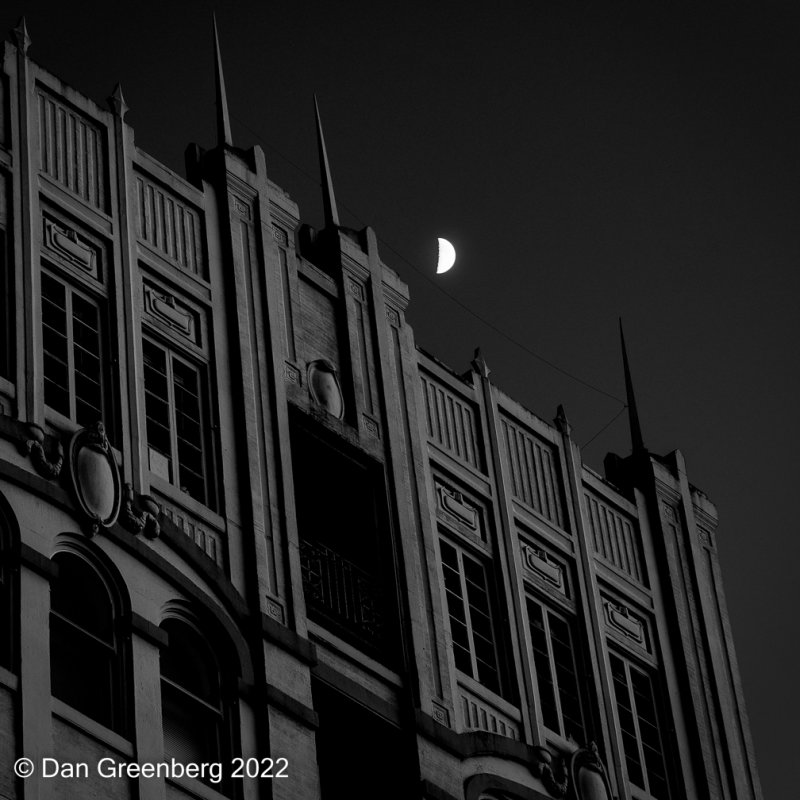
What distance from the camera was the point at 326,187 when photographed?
41.6 meters

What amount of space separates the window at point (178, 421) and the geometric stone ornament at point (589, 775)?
7.61 metres

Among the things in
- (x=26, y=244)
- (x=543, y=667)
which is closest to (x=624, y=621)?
(x=543, y=667)

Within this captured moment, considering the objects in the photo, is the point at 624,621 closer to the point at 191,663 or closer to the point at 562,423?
Answer: the point at 562,423

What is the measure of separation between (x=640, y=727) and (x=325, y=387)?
316 inches

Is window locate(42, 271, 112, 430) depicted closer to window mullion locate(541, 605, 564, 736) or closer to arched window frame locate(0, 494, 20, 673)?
arched window frame locate(0, 494, 20, 673)

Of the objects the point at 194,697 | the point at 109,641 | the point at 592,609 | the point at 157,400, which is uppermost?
the point at 157,400

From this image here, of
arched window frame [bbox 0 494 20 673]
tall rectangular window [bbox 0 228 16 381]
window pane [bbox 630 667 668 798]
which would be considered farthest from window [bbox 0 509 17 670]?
window pane [bbox 630 667 668 798]

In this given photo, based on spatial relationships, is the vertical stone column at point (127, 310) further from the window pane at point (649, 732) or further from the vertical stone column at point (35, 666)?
the window pane at point (649, 732)

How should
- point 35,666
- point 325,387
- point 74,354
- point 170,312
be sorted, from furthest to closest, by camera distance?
point 325,387 → point 170,312 → point 74,354 → point 35,666

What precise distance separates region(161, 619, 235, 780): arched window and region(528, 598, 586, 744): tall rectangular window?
24.1ft

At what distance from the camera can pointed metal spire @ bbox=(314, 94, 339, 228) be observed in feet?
133

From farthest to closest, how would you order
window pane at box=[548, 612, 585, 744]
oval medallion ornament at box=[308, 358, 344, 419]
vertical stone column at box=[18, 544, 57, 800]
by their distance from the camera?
window pane at box=[548, 612, 585, 744]
oval medallion ornament at box=[308, 358, 344, 419]
vertical stone column at box=[18, 544, 57, 800]

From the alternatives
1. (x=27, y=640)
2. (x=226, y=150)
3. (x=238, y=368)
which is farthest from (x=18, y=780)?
(x=226, y=150)
